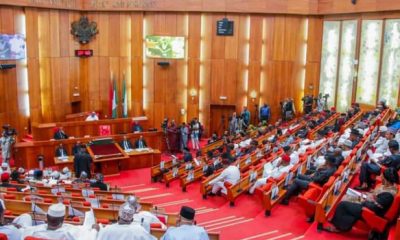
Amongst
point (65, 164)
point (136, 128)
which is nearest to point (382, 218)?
point (65, 164)

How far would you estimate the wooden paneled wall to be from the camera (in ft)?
56.0

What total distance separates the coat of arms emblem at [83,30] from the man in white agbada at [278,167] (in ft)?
36.5

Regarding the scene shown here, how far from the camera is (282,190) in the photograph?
26.8ft

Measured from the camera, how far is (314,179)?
748 centimetres

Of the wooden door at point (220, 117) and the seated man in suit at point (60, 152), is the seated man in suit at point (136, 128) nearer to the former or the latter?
the seated man in suit at point (60, 152)

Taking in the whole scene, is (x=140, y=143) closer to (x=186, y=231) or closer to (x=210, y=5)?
(x=210, y=5)

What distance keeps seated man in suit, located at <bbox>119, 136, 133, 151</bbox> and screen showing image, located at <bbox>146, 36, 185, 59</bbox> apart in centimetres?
478

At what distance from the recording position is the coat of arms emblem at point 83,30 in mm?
17547

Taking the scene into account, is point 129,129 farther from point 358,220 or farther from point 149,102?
point 358,220

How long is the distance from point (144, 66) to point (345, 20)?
7.86 m

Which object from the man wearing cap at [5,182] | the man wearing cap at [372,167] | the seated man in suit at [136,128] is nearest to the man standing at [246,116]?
the seated man in suit at [136,128]

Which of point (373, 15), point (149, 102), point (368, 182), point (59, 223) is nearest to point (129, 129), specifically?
point (149, 102)

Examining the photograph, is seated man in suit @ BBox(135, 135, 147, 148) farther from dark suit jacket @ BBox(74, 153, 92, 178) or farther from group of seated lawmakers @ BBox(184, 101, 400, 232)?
group of seated lawmakers @ BBox(184, 101, 400, 232)

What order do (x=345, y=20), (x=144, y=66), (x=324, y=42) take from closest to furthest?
(x=345, y=20)
(x=324, y=42)
(x=144, y=66)
